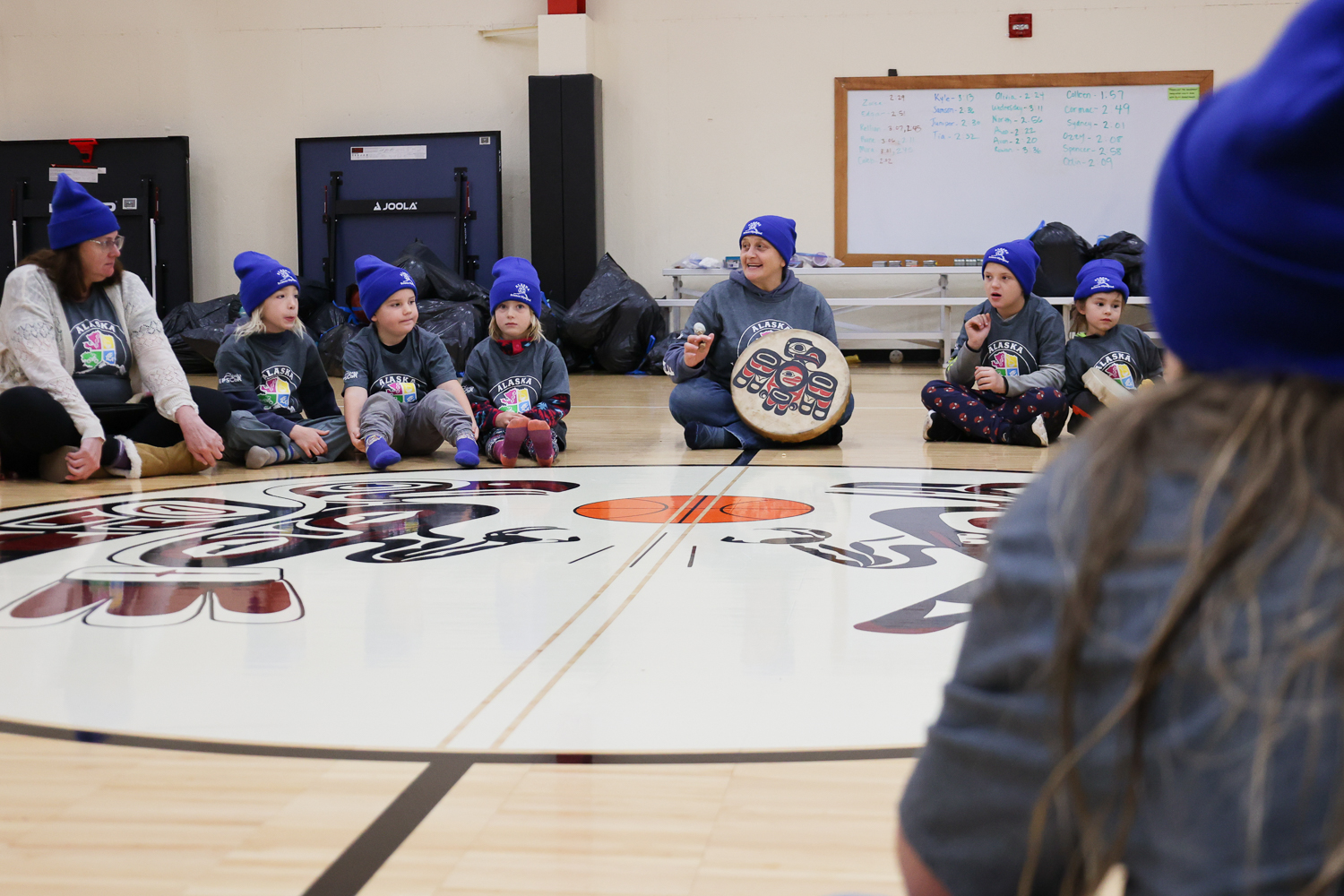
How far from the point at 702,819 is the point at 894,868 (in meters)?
0.19

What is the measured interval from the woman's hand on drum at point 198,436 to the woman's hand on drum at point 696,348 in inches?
60.1

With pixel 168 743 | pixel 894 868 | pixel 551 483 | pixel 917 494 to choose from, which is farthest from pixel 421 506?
pixel 894 868

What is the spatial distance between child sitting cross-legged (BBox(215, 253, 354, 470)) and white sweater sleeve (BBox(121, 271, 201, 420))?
27 centimetres

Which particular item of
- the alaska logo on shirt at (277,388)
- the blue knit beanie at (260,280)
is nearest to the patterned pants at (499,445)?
the alaska logo on shirt at (277,388)

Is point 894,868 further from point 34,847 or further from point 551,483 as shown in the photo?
point 551,483

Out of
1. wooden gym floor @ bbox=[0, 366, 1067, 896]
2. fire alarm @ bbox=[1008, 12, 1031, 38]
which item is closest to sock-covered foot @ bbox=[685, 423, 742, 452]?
wooden gym floor @ bbox=[0, 366, 1067, 896]

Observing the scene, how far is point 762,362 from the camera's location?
4074mm

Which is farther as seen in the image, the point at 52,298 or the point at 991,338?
the point at 991,338

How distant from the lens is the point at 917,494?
299 centimetres

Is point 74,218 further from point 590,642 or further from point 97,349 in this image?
point 590,642

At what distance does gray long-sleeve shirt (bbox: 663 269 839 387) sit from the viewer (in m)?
4.24

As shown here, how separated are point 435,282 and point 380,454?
4361mm

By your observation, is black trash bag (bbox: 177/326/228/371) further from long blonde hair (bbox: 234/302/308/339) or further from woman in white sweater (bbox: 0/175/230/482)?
woman in white sweater (bbox: 0/175/230/482)

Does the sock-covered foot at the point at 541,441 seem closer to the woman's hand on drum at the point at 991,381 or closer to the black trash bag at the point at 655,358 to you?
the woman's hand on drum at the point at 991,381
